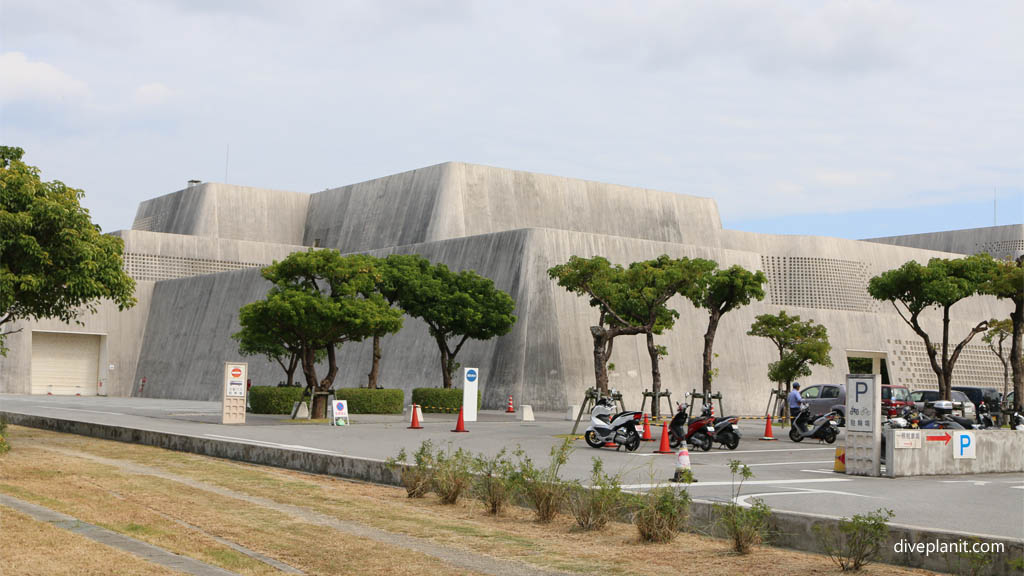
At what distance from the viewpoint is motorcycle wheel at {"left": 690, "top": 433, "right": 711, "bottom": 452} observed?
20.5m

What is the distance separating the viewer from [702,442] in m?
20.5

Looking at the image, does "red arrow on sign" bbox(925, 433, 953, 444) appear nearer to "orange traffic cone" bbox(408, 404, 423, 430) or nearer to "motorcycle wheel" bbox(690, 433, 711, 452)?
"motorcycle wheel" bbox(690, 433, 711, 452)

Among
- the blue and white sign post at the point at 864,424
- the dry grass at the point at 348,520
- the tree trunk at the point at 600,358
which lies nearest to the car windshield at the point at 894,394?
the tree trunk at the point at 600,358

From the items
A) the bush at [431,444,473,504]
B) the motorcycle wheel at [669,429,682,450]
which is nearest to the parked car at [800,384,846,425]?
the motorcycle wheel at [669,429,682,450]

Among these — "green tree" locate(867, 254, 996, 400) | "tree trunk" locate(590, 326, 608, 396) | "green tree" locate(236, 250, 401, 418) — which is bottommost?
"tree trunk" locate(590, 326, 608, 396)

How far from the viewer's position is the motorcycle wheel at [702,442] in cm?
2045

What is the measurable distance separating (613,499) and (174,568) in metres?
4.24

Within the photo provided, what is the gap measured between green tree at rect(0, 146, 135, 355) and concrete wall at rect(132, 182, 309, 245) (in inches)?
1833

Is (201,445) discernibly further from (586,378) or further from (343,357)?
(343,357)

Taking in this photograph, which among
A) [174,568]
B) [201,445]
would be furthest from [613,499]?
[201,445]

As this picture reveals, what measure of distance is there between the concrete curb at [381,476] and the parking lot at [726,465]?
95cm

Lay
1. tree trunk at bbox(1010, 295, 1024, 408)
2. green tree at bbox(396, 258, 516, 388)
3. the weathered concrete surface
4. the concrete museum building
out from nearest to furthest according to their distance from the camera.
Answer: the weathered concrete surface → tree trunk at bbox(1010, 295, 1024, 408) → green tree at bbox(396, 258, 516, 388) → the concrete museum building

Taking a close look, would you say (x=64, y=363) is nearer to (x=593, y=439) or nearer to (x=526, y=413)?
(x=526, y=413)

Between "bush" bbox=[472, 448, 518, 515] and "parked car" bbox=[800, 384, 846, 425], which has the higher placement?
"parked car" bbox=[800, 384, 846, 425]
